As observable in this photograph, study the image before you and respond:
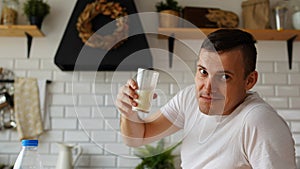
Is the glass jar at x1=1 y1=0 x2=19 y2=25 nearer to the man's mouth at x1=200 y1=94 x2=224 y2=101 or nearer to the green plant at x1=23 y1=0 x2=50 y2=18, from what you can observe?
the green plant at x1=23 y1=0 x2=50 y2=18

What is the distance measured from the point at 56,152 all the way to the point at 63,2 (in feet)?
3.21

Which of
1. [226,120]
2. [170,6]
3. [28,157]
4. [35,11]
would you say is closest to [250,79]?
[226,120]

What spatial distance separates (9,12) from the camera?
98.6 inches

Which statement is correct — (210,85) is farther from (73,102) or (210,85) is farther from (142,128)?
→ (73,102)

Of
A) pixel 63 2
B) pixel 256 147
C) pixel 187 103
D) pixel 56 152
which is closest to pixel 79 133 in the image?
pixel 56 152

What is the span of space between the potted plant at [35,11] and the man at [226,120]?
4.37ft

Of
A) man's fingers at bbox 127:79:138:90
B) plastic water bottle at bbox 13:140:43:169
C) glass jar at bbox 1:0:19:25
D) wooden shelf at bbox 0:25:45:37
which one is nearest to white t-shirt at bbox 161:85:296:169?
man's fingers at bbox 127:79:138:90

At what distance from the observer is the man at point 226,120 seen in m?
1.11

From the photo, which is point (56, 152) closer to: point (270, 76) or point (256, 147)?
point (270, 76)

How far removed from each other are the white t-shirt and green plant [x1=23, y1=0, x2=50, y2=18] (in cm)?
134

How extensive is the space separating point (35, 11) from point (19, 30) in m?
0.15

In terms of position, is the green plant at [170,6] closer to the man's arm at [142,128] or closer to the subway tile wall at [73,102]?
the subway tile wall at [73,102]

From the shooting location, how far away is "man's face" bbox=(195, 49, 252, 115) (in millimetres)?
1109

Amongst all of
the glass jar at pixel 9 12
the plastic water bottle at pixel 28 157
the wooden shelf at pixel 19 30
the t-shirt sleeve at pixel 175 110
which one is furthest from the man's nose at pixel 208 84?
the glass jar at pixel 9 12
